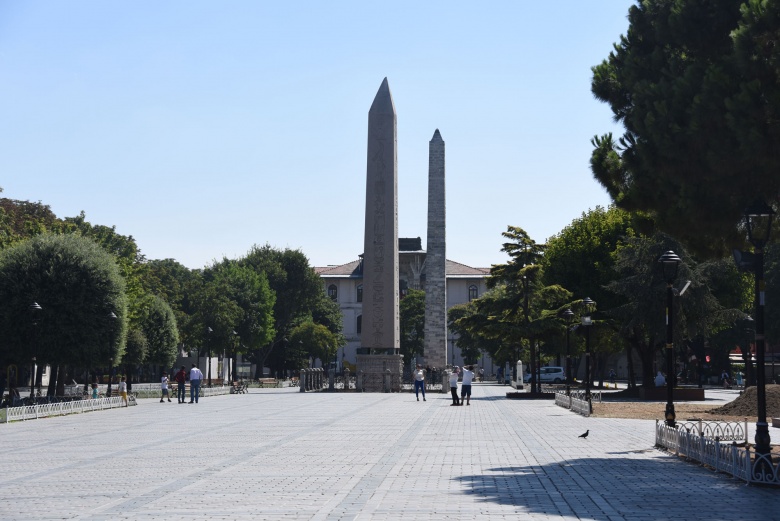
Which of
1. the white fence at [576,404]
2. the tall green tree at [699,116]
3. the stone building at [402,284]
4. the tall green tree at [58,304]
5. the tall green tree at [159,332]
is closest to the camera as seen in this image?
the tall green tree at [699,116]

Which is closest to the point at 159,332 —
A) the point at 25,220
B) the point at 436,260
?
the point at 25,220

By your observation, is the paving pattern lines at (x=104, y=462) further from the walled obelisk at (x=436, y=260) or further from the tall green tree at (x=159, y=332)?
the tall green tree at (x=159, y=332)

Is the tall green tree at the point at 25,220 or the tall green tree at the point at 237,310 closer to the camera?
the tall green tree at the point at 25,220

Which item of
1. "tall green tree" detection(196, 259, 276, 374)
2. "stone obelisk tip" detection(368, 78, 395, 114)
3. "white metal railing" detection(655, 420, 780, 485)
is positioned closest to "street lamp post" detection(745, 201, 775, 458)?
"white metal railing" detection(655, 420, 780, 485)

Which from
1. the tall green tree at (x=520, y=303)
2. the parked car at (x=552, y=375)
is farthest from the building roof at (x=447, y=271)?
the tall green tree at (x=520, y=303)

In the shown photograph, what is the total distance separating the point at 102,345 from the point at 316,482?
3088 cm

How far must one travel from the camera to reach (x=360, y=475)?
1354 centimetres

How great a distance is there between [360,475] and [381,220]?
32.4 meters

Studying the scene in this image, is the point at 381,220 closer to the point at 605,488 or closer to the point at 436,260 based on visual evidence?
the point at 436,260

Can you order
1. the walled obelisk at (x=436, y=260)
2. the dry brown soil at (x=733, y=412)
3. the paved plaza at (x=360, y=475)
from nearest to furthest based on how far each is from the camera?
the paved plaza at (x=360, y=475) < the dry brown soil at (x=733, y=412) < the walled obelisk at (x=436, y=260)

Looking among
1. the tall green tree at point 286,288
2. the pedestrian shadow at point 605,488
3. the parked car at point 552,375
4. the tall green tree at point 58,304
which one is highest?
the tall green tree at point 286,288

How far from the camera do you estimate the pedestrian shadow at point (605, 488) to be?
34.9ft

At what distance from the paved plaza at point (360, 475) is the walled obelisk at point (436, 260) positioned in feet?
112

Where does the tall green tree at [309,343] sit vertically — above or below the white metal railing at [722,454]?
above
